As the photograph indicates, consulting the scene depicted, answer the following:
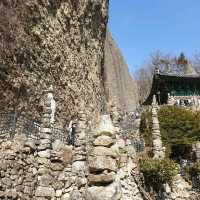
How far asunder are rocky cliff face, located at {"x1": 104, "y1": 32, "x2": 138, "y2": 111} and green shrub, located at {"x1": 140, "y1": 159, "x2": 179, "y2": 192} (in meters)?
26.5

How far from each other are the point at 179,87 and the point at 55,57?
1596 centimetres

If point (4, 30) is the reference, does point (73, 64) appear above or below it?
above

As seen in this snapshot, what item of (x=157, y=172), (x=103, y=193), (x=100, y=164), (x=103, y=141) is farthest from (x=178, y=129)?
(x=103, y=193)

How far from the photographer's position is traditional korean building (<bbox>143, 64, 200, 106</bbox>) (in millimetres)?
31531

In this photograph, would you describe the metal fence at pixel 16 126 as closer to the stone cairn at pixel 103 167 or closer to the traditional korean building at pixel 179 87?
the stone cairn at pixel 103 167

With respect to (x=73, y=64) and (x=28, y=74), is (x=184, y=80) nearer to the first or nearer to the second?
(x=73, y=64)

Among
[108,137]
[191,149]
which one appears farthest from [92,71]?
[108,137]

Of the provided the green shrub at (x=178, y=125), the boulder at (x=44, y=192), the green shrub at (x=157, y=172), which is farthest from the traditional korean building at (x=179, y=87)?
the boulder at (x=44, y=192)

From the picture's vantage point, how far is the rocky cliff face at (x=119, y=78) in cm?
4502

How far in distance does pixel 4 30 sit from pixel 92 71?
11.6 m

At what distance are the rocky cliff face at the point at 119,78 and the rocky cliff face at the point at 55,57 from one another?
1587 cm

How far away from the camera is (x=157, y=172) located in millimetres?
16469

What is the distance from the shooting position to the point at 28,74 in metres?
16.5

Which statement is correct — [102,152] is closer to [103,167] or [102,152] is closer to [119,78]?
[103,167]
